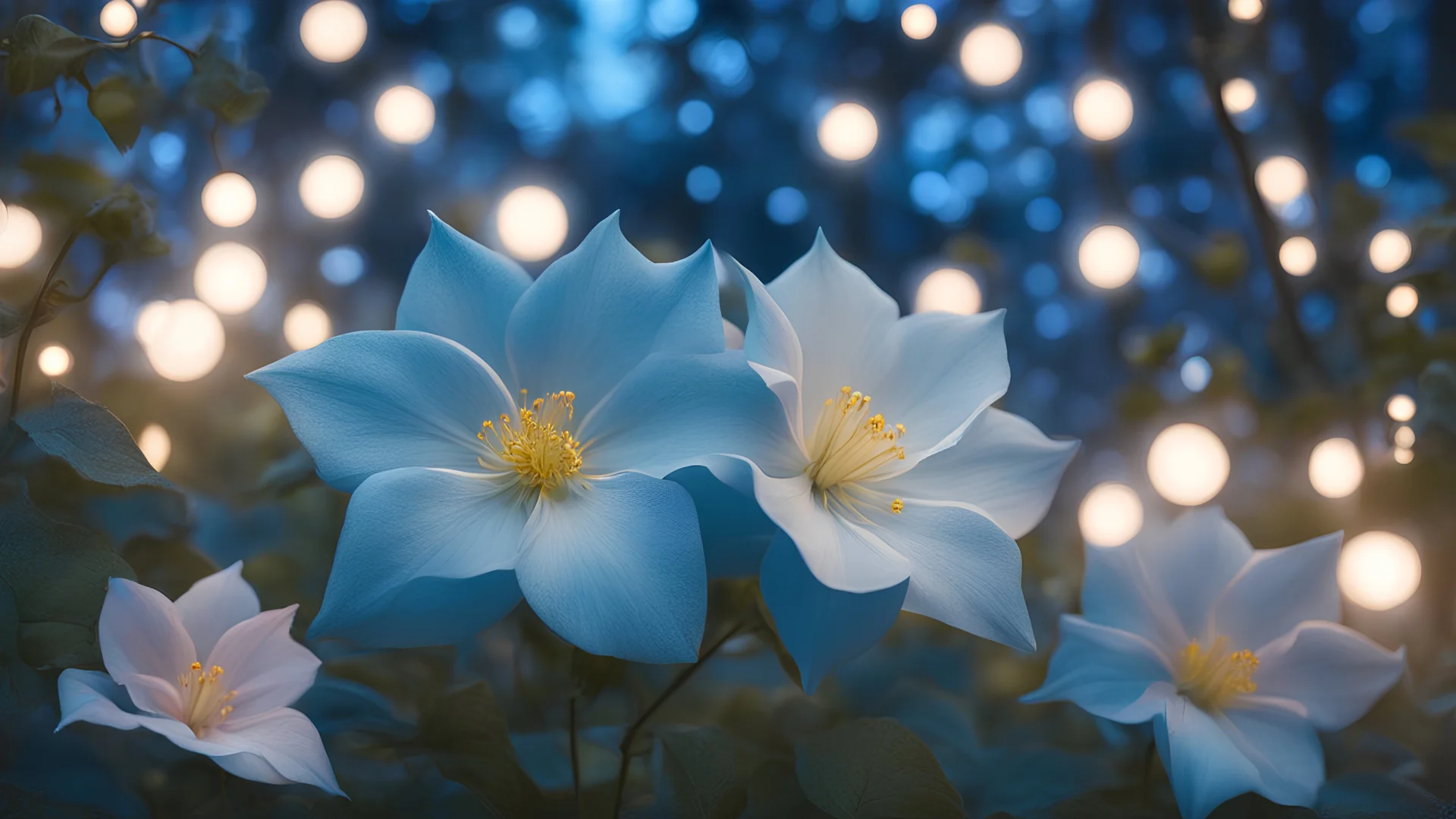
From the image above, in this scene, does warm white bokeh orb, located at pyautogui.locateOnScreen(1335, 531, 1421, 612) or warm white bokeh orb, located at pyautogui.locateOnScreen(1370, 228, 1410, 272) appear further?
warm white bokeh orb, located at pyautogui.locateOnScreen(1370, 228, 1410, 272)

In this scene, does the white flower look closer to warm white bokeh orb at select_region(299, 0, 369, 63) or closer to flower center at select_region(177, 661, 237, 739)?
flower center at select_region(177, 661, 237, 739)

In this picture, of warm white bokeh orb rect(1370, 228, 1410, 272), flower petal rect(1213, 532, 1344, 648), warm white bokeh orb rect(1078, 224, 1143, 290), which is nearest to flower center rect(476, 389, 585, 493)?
flower petal rect(1213, 532, 1344, 648)

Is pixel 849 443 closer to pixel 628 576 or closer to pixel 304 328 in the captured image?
pixel 628 576

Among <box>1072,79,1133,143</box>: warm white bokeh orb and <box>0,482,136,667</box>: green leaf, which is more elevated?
<box>1072,79,1133,143</box>: warm white bokeh orb

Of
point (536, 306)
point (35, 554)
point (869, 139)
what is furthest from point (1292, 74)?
point (35, 554)

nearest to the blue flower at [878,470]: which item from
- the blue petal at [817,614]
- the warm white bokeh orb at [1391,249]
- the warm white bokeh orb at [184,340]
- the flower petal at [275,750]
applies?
the blue petal at [817,614]

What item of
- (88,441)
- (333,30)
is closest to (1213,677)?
(88,441)
